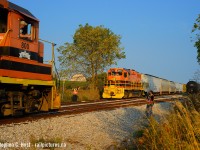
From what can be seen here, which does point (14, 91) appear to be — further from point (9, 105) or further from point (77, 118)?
point (77, 118)

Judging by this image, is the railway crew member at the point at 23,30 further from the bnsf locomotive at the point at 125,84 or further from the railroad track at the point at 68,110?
the bnsf locomotive at the point at 125,84

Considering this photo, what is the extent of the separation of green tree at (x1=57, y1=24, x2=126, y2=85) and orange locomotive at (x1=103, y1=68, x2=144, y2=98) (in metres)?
5.40

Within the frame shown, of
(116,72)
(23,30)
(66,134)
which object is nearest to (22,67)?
(23,30)

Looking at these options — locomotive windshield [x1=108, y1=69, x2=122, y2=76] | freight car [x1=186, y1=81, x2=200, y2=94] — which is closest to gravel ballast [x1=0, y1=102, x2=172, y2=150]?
locomotive windshield [x1=108, y1=69, x2=122, y2=76]

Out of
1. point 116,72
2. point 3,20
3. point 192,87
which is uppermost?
point 3,20

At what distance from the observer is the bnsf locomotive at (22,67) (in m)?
8.90

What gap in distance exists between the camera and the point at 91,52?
1479 inches

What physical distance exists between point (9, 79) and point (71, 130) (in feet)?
7.99

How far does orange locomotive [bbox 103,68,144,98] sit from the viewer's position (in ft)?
93.2

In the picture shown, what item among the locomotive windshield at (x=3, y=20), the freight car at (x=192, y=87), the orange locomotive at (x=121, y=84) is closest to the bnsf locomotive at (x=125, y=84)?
the orange locomotive at (x=121, y=84)

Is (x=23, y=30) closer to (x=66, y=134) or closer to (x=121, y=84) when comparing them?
(x=66, y=134)

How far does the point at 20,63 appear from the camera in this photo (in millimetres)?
9320

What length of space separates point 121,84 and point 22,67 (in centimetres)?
2037

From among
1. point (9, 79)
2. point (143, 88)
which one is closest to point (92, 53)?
point (143, 88)
